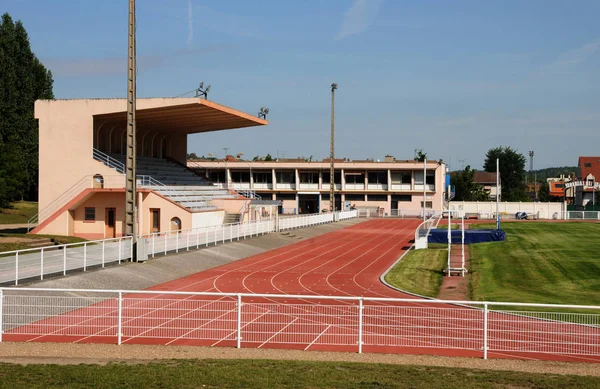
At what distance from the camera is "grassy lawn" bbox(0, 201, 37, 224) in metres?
64.9

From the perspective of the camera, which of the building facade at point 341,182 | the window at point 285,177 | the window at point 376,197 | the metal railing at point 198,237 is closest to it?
the metal railing at point 198,237

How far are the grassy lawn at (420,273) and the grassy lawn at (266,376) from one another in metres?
13.3

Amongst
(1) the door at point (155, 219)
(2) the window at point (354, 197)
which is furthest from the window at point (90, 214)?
(2) the window at point (354, 197)

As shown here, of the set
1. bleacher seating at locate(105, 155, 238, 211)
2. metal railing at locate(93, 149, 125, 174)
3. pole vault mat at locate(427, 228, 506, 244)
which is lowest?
pole vault mat at locate(427, 228, 506, 244)

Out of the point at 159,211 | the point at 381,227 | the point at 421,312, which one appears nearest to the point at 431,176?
the point at 381,227

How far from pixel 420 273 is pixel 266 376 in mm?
21194

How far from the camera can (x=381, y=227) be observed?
69312 mm

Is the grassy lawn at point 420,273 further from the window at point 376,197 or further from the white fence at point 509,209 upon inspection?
the window at point 376,197

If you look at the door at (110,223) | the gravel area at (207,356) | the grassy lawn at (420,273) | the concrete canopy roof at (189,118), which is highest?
the concrete canopy roof at (189,118)

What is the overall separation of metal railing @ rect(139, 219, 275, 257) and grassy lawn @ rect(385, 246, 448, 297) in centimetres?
1167

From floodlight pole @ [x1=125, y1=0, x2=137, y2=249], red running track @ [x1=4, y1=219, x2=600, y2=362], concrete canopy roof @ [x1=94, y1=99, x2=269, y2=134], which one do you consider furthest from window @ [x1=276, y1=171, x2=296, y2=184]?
red running track @ [x1=4, y1=219, x2=600, y2=362]

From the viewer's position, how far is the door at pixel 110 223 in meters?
48.6

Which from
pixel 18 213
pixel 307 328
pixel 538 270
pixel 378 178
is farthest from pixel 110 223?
pixel 378 178

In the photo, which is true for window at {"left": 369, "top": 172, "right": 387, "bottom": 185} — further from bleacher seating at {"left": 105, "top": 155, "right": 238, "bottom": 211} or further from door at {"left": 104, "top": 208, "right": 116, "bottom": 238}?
door at {"left": 104, "top": 208, "right": 116, "bottom": 238}
